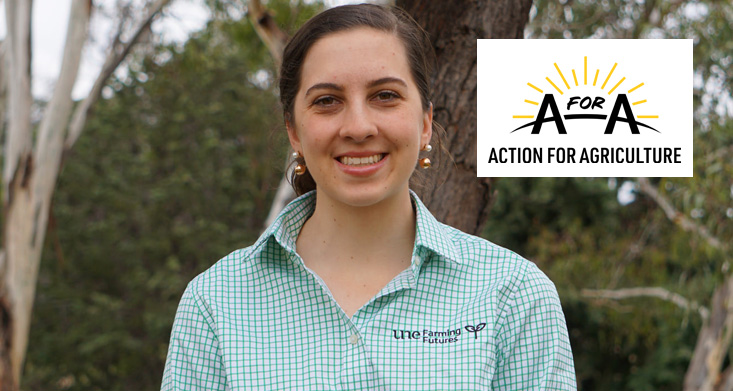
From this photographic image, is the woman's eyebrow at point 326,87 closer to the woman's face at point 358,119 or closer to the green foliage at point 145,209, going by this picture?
the woman's face at point 358,119

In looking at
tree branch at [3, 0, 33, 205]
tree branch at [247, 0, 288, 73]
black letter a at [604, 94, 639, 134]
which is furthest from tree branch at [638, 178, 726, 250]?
tree branch at [3, 0, 33, 205]

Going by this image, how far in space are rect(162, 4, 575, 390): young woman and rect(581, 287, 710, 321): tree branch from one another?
21.2 ft

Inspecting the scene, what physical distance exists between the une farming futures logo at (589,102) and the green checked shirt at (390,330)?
9.34 ft

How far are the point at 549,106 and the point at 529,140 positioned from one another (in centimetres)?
26

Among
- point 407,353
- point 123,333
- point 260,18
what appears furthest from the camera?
point 123,333

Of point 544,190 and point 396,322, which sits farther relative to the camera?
point 544,190

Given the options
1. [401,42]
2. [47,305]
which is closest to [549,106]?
[401,42]

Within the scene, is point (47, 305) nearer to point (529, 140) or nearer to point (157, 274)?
point (157, 274)

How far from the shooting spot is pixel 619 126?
4.78m

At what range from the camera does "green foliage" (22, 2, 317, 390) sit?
12398 mm

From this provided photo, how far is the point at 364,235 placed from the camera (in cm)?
152

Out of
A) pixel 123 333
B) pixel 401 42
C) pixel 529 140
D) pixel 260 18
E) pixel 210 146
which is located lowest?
pixel 123 333

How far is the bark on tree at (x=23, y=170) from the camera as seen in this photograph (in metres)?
5.56

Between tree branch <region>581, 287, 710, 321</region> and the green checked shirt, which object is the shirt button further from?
tree branch <region>581, 287, 710, 321</region>
